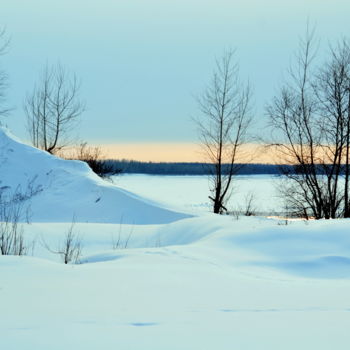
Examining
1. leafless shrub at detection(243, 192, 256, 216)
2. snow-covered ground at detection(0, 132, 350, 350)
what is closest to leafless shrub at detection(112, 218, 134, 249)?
snow-covered ground at detection(0, 132, 350, 350)

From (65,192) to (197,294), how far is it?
41.4 ft

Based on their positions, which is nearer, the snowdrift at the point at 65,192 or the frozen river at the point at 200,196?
the snowdrift at the point at 65,192

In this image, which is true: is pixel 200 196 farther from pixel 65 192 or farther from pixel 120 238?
pixel 120 238

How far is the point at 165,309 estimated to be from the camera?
381 cm

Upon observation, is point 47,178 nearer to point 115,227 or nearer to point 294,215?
point 115,227

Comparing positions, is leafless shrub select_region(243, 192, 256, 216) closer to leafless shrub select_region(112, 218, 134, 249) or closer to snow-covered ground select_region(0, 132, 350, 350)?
leafless shrub select_region(112, 218, 134, 249)

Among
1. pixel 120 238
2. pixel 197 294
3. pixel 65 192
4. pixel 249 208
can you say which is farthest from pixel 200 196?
pixel 197 294

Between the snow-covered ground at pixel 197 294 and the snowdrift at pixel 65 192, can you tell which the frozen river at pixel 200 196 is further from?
the snow-covered ground at pixel 197 294

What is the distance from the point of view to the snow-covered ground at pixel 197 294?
3.17 meters

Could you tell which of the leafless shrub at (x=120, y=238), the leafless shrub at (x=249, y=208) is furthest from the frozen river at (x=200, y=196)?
the leafless shrub at (x=120, y=238)

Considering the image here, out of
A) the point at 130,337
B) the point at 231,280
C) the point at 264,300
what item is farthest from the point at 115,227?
the point at 130,337

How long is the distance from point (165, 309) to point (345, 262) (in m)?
3.61

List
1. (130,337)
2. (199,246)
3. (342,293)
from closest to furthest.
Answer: (130,337), (342,293), (199,246)

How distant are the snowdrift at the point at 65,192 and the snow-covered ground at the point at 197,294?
5.64 m
